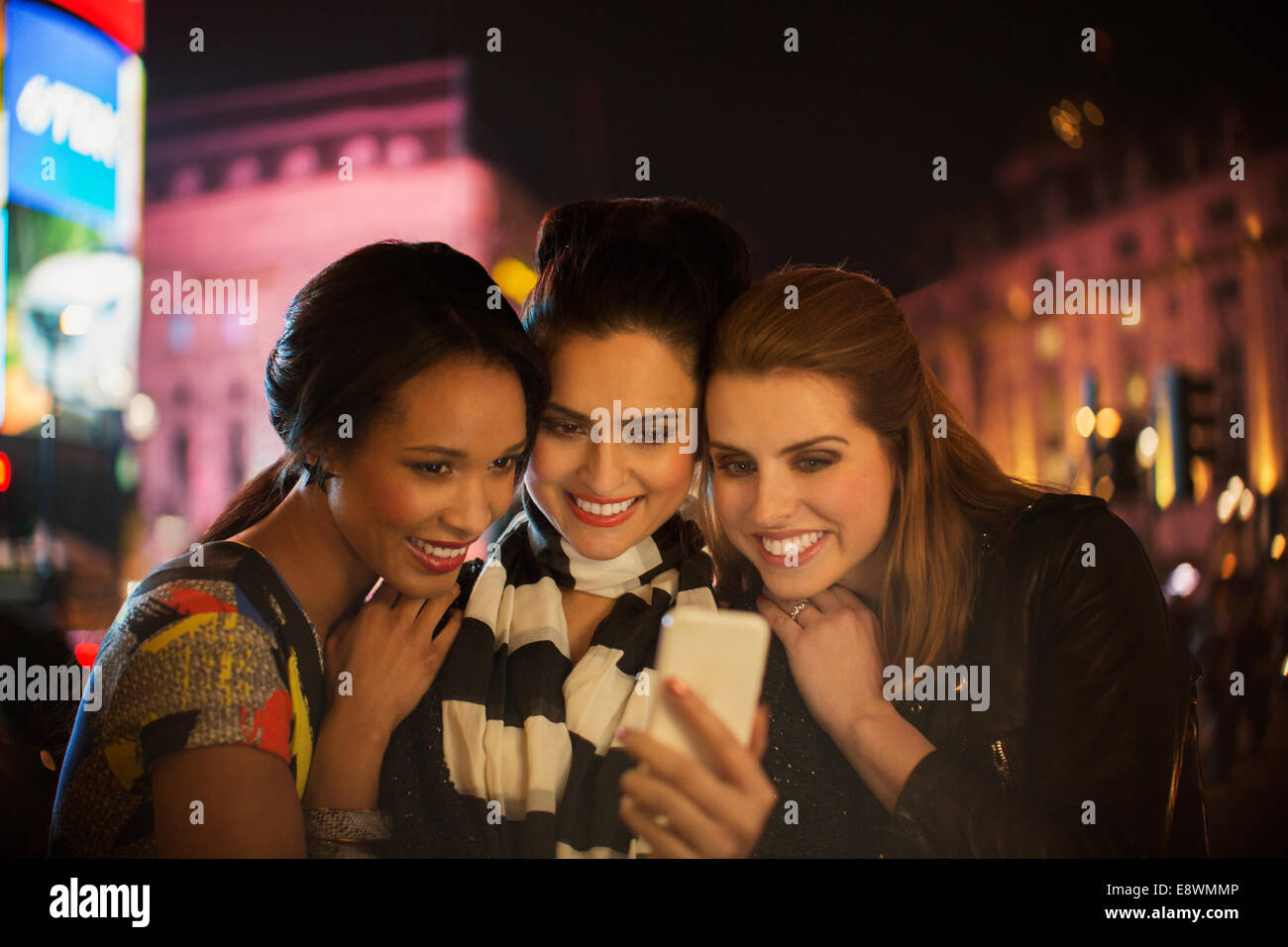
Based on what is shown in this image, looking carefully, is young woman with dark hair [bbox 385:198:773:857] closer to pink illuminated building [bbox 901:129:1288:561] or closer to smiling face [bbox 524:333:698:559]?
smiling face [bbox 524:333:698:559]

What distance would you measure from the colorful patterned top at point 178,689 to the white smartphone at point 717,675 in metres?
0.66

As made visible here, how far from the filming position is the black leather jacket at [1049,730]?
5.69 ft

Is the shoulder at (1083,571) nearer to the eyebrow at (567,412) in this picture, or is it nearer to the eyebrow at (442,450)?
the eyebrow at (567,412)

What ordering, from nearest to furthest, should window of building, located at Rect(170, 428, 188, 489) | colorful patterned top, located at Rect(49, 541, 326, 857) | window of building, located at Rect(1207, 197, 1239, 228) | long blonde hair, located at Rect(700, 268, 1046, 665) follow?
colorful patterned top, located at Rect(49, 541, 326, 857), long blonde hair, located at Rect(700, 268, 1046, 665), window of building, located at Rect(1207, 197, 1239, 228), window of building, located at Rect(170, 428, 188, 489)

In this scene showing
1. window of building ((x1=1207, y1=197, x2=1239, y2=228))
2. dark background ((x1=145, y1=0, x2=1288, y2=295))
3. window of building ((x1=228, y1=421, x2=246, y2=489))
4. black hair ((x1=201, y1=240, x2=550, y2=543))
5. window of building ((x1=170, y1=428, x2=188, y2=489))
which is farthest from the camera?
window of building ((x1=170, y1=428, x2=188, y2=489))

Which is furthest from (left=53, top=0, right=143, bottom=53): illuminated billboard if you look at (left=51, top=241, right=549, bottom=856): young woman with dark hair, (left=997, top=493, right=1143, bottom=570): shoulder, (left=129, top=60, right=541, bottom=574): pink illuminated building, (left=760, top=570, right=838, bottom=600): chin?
(left=997, top=493, right=1143, bottom=570): shoulder

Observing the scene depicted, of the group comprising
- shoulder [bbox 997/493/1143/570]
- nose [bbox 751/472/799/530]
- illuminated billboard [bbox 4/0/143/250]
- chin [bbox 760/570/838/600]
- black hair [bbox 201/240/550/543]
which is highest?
illuminated billboard [bbox 4/0/143/250]

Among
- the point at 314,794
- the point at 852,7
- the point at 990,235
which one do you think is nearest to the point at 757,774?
the point at 314,794

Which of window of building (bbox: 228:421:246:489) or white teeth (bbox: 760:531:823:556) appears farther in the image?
window of building (bbox: 228:421:246:489)

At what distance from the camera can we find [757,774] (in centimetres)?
178

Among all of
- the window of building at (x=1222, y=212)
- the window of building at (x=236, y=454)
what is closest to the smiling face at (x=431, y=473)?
the window of building at (x=1222, y=212)

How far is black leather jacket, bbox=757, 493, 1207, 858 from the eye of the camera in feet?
5.69

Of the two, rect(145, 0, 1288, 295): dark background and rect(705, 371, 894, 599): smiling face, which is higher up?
rect(145, 0, 1288, 295): dark background

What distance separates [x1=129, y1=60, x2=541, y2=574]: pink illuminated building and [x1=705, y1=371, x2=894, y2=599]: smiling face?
117 centimetres
